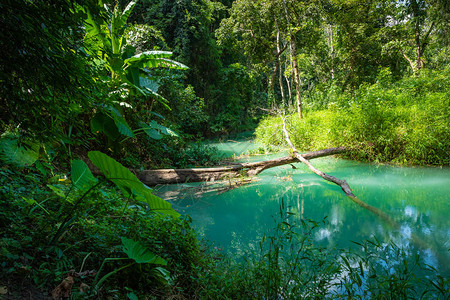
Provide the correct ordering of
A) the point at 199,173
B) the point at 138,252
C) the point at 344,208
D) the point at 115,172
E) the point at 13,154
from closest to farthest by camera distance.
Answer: the point at 138,252 → the point at 115,172 → the point at 13,154 → the point at 344,208 → the point at 199,173

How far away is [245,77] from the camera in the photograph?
16.2 metres

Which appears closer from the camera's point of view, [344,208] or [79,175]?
[79,175]

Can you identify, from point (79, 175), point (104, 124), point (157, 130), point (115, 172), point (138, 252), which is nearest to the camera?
point (138, 252)

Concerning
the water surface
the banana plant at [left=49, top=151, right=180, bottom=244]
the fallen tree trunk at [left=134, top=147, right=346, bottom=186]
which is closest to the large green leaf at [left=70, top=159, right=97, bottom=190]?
the banana plant at [left=49, top=151, right=180, bottom=244]

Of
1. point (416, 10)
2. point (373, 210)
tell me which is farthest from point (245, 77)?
point (373, 210)

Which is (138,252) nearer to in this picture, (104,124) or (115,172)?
(115,172)

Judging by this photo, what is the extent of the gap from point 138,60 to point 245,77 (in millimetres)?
12913

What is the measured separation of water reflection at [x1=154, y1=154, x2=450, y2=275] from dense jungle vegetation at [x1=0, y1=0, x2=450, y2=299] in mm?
353

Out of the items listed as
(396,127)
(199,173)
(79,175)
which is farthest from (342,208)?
(396,127)

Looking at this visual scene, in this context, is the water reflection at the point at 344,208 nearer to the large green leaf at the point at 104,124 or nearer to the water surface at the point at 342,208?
the water surface at the point at 342,208

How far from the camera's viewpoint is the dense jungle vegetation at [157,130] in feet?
3.99

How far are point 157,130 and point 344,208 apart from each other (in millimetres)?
3844

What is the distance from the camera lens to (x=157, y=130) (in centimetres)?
505

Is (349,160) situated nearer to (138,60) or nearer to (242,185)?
(242,185)
